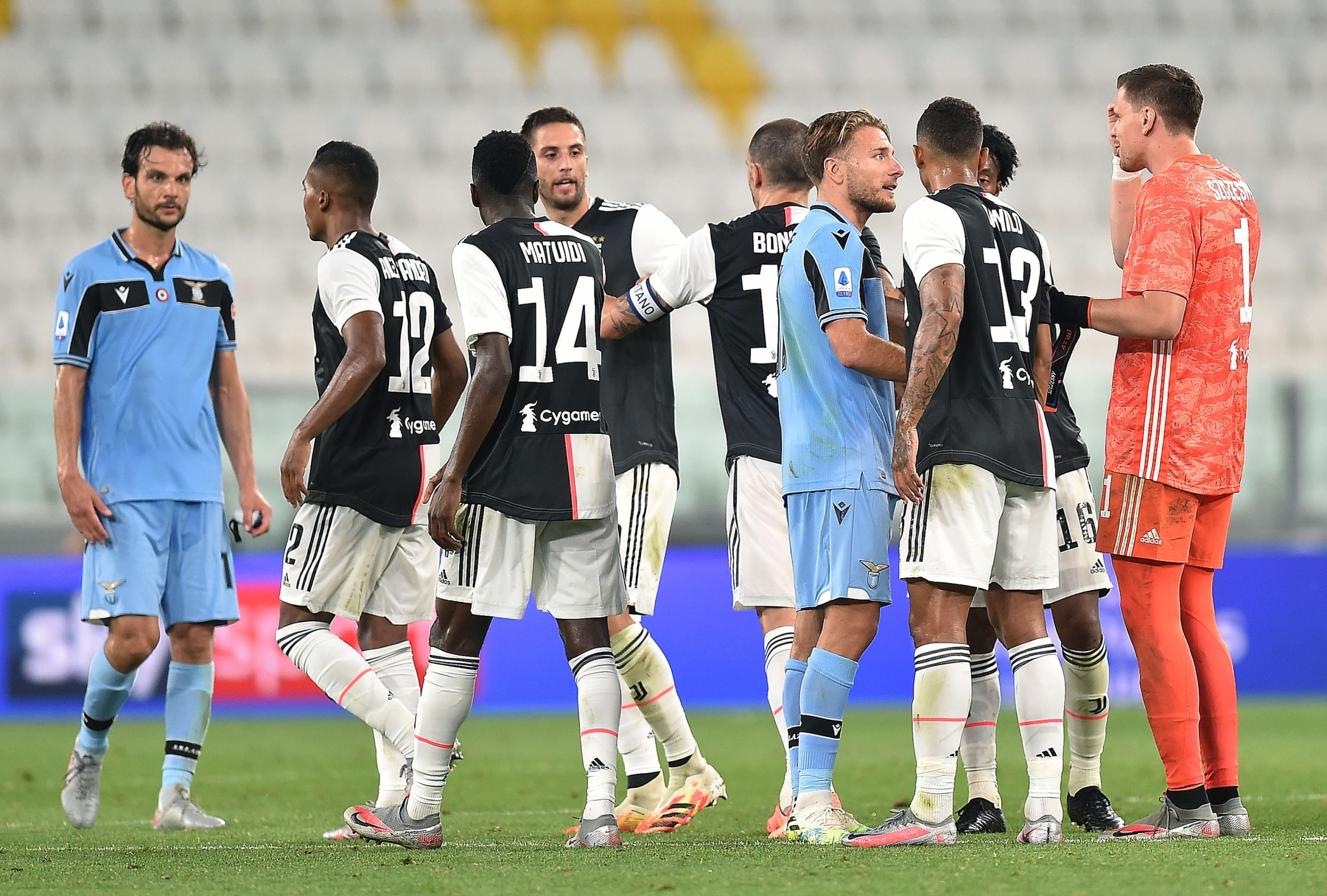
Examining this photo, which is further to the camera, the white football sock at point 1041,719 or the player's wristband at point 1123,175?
the player's wristband at point 1123,175

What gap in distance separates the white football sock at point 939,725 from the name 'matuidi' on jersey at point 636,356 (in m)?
1.70

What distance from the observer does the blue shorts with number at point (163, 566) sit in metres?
5.79

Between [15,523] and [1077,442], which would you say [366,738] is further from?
[1077,442]

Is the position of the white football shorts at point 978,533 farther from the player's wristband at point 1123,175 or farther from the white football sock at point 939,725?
the player's wristband at point 1123,175

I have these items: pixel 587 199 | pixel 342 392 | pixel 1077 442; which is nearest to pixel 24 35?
pixel 587 199

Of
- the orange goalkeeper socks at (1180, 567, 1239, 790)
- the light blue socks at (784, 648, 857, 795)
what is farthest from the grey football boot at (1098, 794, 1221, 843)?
the light blue socks at (784, 648, 857, 795)

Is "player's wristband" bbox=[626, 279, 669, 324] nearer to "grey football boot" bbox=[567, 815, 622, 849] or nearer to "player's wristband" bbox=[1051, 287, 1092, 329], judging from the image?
"player's wristband" bbox=[1051, 287, 1092, 329]

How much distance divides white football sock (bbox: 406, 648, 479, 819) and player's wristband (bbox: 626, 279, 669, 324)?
4.66 feet

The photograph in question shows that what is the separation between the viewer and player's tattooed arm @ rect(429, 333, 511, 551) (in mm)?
4645

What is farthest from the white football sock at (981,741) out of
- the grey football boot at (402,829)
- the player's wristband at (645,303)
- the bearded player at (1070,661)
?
the grey football boot at (402,829)

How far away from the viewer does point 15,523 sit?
1055cm

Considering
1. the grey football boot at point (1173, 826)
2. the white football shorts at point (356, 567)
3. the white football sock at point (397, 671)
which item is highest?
the white football shorts at point (356, 567)

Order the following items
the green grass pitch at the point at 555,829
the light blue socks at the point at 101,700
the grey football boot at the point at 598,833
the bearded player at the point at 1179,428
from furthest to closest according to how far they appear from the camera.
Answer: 1. the light blue socks at the point at 101,700
2. the bearded player at the point at 1179,428
3. the grey football boot at the point at 598,833
4. the green grass pitch at the point at 555,829

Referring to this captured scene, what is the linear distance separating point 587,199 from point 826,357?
76.4 inches
